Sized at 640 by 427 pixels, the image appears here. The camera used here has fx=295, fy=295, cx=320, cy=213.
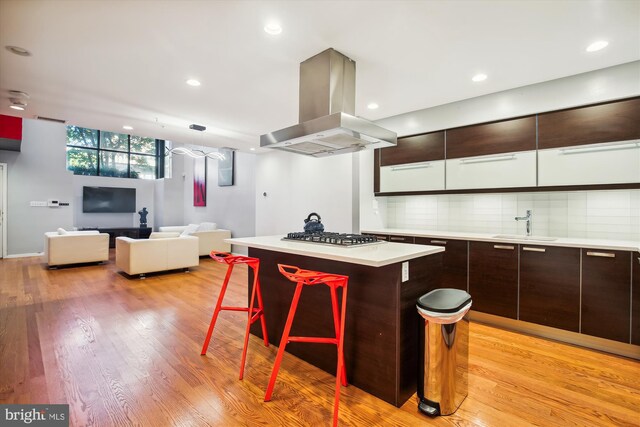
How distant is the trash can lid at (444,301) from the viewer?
5.67ft

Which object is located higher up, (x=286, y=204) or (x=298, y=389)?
(x=286, y=204)

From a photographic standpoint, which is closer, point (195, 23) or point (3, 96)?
point (195, 23)

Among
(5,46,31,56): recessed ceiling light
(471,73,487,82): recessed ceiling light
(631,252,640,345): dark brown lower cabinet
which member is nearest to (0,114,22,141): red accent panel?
(5,46,31,56): recessed ceiling light

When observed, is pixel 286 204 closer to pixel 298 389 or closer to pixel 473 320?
pixel 473 320

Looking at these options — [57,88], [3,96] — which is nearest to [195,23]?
[57,88]

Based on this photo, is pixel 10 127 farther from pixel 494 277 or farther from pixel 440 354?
pixel 494 277

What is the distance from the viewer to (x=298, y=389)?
2.02 meters

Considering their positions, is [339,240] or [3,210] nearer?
[339,240]

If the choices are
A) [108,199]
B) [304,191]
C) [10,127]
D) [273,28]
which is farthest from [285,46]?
[108,199]

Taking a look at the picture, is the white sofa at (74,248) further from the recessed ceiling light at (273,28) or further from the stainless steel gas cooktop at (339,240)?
the recessed ceiling light at (273,28)

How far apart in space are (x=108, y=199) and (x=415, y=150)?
9289 mm

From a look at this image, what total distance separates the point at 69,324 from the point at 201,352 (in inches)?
69.0

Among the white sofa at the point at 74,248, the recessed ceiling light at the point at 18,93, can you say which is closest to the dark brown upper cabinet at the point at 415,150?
the recessed ceiling light at the point at 18,93

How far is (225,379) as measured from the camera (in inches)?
84.0
